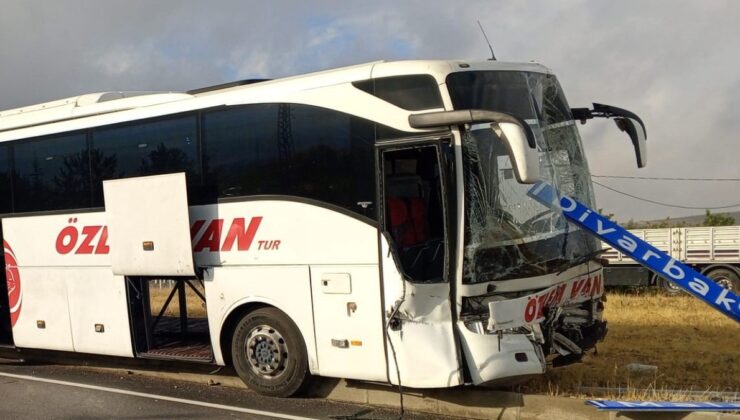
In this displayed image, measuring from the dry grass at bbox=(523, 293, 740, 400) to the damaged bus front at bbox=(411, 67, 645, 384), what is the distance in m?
0.84

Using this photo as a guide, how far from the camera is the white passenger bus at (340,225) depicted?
710 cm

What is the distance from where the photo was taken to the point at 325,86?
7.95 metres

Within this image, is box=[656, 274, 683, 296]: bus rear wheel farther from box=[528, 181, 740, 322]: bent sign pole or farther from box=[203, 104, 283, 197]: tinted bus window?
box=[203, 104, 283, 197]: tinted bus window

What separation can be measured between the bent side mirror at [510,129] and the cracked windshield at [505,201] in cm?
24

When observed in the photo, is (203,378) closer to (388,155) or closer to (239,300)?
(239,300)

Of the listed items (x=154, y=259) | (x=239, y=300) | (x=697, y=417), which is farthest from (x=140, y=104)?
(x=697, y=417)

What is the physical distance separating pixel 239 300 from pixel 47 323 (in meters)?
3.81

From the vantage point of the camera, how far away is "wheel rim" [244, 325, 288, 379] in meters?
8.42

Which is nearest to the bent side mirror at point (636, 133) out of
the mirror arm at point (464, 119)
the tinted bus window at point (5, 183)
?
the mirror arm at point (464, 119)

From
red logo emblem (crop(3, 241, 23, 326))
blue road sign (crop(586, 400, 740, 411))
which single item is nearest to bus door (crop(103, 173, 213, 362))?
red logo emblem (crop(3, 241, 23, 326))

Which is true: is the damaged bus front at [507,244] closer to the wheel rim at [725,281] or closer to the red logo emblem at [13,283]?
the red logo emblem at [13,283]

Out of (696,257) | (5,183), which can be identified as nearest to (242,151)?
(5,183)

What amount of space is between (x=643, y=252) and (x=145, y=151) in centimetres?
609

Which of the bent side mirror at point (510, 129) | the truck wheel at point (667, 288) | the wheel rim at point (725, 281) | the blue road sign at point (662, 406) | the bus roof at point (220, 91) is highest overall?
the bus roof at point (220, 91)
